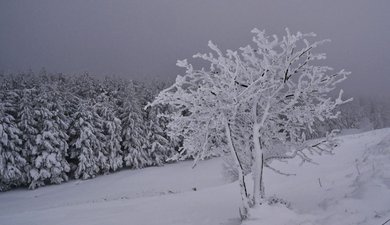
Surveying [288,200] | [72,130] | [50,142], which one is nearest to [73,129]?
[72,130]

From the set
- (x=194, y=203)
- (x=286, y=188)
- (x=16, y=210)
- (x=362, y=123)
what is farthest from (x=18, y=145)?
(x=362, y=123)

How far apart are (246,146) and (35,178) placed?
3325 centimetres

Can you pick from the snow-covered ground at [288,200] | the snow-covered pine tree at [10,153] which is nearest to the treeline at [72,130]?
the snow-covered pine tree at [10,153]

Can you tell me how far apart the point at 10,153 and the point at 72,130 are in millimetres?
8650

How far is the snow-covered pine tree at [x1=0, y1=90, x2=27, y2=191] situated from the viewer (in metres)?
36.5

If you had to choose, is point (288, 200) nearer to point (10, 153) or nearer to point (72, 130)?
point (10, 153)

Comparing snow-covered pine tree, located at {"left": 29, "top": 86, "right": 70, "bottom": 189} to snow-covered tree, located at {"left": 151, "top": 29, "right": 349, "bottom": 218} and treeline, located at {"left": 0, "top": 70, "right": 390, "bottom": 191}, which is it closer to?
treeline, located at {"left": 0, "top": 70, "right": 390, "bottom": 191}

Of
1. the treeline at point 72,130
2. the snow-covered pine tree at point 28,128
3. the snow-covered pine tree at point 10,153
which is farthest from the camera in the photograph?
the snow-covered pine tree at point 28,128

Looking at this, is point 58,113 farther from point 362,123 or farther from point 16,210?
point 362,123

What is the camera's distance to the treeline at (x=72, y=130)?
126 feet

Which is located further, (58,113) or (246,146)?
(58,113)

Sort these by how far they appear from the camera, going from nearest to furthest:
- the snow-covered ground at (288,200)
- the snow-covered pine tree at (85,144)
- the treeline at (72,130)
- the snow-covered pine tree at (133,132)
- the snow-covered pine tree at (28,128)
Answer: the snow-covered ground at (288,200) → the treeline at (72,130) → the snow-covered pine tree at (28,128) → the snow-covered pine tree at (85,144) → the snow-covered pine tree at (133,132)

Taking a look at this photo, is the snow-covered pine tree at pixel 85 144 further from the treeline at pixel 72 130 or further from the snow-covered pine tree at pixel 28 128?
the snow-covered pine tree at pixel 28 128

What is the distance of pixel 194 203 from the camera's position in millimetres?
19344
